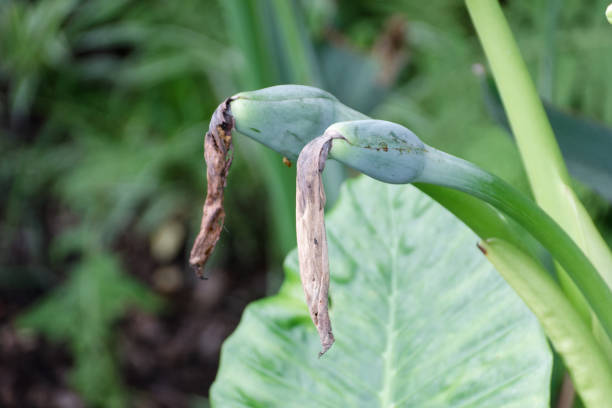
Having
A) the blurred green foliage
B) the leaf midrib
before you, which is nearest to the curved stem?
the leaf midrib

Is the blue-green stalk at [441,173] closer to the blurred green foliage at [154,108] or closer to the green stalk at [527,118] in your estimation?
the green stalk at [527,118]

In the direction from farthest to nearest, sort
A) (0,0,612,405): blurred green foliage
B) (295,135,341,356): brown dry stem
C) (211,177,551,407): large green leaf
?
(0,0,612,405): blurred green foliage, (211,177,551,407): large green leaf, (295,135,341,356): brown dry stem

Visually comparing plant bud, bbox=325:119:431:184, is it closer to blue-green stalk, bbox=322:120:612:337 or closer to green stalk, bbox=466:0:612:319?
blue-green stalk, bbox=322:120:612:337

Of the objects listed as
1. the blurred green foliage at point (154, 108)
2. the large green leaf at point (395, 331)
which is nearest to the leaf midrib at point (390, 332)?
the large green leaf at point (395, 331)

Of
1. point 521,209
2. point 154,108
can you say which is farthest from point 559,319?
point 154,108

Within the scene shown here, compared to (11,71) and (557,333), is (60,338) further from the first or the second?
(557,333)

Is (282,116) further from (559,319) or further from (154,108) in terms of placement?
(154,108)
